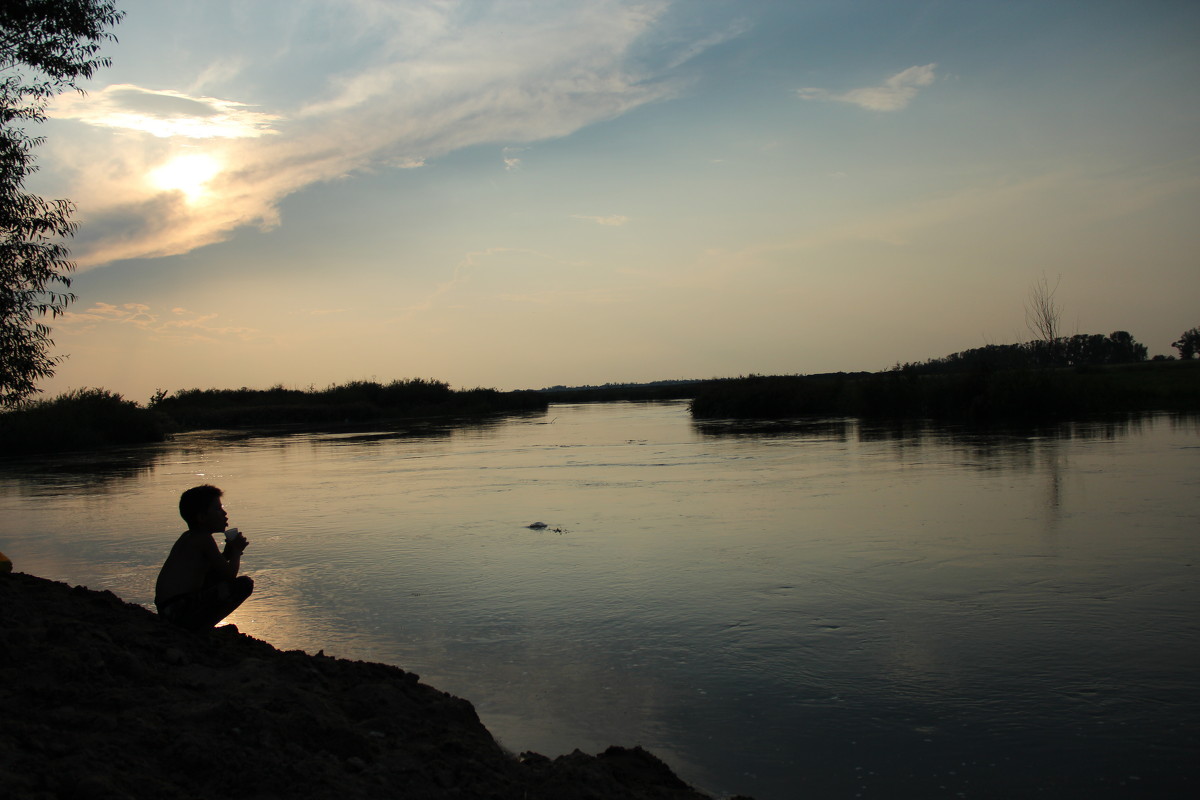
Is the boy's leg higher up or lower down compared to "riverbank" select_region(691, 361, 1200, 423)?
lower down

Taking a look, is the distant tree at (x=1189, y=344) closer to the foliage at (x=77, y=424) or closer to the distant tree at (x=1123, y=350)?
the distant tree at (x=1123, y=350)

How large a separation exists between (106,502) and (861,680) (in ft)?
46.6

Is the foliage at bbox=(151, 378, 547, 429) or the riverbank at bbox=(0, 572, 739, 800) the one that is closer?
the riverbank at bbox=(0, 572, 739, 800)

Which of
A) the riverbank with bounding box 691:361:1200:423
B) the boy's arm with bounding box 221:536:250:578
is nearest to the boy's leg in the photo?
the boy's arm with bounding box 221:536:250:578

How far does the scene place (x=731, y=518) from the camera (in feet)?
34.3

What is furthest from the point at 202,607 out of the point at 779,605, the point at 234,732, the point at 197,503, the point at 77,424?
the point at 77,424

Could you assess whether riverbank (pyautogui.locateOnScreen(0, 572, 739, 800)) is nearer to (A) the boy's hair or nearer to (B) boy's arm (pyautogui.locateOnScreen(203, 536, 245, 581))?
(B) boy's arm (pyautogui.locateOnScreen(203, 536, 245, 581))

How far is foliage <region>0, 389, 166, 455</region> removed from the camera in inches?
1265

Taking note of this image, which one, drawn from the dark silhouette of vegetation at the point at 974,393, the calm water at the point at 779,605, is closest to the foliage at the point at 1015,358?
the dark silhouette of vegetation at the point at 974,393

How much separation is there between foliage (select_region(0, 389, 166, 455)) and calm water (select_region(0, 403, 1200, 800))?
20.8 metres

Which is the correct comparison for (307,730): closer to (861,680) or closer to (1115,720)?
(861,680)

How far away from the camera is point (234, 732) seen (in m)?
3.27

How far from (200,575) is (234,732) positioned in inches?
80.9

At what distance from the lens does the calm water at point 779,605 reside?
3.96m
